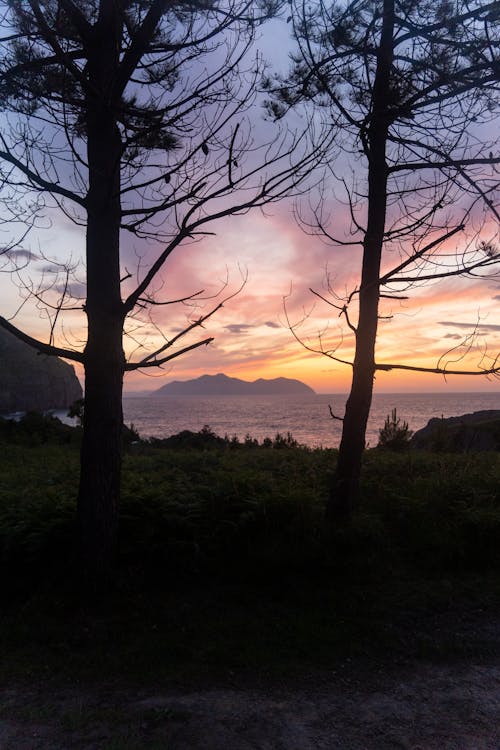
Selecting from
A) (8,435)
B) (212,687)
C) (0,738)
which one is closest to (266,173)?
(212,687)

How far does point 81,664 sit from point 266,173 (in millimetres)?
5076

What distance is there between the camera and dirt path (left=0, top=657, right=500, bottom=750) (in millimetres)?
3566

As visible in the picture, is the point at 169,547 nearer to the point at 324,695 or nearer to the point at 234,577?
the point at 234,577

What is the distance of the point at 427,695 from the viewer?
422 cm

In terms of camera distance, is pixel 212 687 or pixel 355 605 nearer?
pixel 212 687

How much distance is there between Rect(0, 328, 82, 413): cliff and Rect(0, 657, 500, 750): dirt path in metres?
38.8

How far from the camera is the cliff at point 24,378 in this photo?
42625mm

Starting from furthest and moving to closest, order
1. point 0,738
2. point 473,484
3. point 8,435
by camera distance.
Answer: point 8,435
point 473,484
point 0,738


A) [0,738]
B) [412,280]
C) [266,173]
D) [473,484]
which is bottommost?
[0,738]

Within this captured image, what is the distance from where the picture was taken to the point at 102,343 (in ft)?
19.0

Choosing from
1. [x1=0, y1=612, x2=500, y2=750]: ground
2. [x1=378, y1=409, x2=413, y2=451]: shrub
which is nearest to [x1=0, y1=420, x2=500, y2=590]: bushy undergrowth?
[x1=0, y1=612, x2=500, y2=750]: ground

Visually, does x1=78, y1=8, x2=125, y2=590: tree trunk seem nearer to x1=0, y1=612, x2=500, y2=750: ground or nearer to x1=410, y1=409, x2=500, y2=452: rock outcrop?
x1=0, y1=612, x2=500, y2=750: ground

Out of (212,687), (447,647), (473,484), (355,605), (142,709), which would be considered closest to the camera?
(142,709)

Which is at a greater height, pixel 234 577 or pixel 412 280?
pixel 412 280
